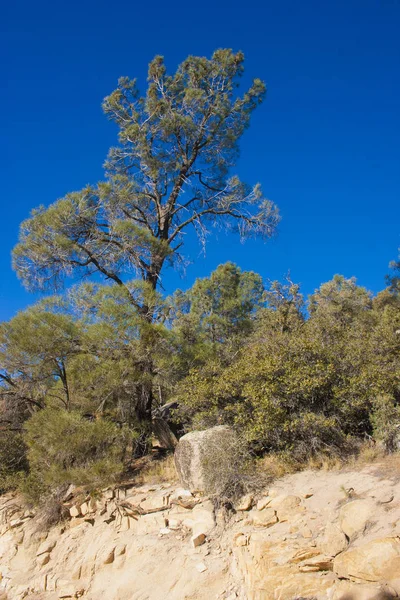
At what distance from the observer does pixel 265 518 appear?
611cm

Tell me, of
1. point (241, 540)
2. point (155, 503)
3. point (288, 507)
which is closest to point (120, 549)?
point (155, 503)

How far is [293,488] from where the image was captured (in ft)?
21.8

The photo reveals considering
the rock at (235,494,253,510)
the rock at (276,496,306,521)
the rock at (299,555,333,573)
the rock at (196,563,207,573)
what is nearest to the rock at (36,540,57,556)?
the rock at (196,563,207,573)

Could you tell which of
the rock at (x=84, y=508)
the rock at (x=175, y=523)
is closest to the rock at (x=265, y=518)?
the rock at (x=175, y=523)

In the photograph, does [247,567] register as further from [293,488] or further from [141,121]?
[141,121]

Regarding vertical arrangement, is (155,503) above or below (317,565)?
above

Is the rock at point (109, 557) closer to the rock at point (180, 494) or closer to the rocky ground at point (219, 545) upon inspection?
the rocky ground at point (219, 545)

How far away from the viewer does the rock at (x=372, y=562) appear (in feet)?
14.3

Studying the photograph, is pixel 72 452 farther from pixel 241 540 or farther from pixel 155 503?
pixel 241 540

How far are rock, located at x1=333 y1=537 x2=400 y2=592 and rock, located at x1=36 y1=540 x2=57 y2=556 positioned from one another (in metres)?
6.28

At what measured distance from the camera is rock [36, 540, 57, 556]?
27.6 feet

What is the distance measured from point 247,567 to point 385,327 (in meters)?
6.81

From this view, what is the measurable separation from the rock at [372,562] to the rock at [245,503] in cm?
201

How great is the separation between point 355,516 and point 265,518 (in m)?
1.41
